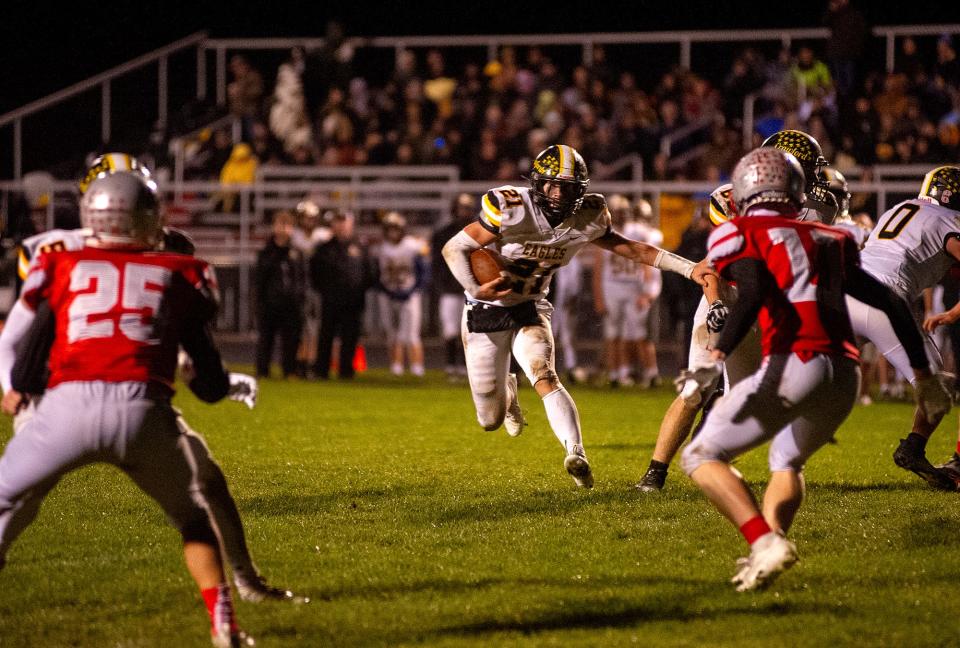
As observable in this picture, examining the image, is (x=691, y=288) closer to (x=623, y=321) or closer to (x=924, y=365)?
(x=623, y=321)

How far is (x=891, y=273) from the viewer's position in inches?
292

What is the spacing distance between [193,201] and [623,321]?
8.29m

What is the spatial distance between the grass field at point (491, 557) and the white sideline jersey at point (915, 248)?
1.21 metres

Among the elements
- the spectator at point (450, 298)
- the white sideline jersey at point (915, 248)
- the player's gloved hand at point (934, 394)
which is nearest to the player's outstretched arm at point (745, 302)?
the player's gloved hand at point (934, 394)

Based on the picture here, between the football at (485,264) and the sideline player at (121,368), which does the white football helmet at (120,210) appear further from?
the football at (485,264)

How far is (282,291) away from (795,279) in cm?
1098

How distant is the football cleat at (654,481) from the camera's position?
736 centimetres

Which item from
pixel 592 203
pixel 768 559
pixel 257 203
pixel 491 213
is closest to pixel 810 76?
pixel 257 203

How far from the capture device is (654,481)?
7371 millimetres

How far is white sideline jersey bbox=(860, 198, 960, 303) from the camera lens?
7406mm

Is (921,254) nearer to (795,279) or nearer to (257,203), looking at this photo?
(795,279)

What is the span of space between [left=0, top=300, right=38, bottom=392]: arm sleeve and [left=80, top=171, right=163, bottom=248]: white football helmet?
36 cm

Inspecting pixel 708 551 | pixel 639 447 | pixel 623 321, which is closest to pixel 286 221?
pixel 623 321

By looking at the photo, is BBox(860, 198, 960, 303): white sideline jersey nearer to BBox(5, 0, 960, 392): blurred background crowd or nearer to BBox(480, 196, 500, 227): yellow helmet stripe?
BBox(480, 196, 500, 227): yellow helmet stripe
